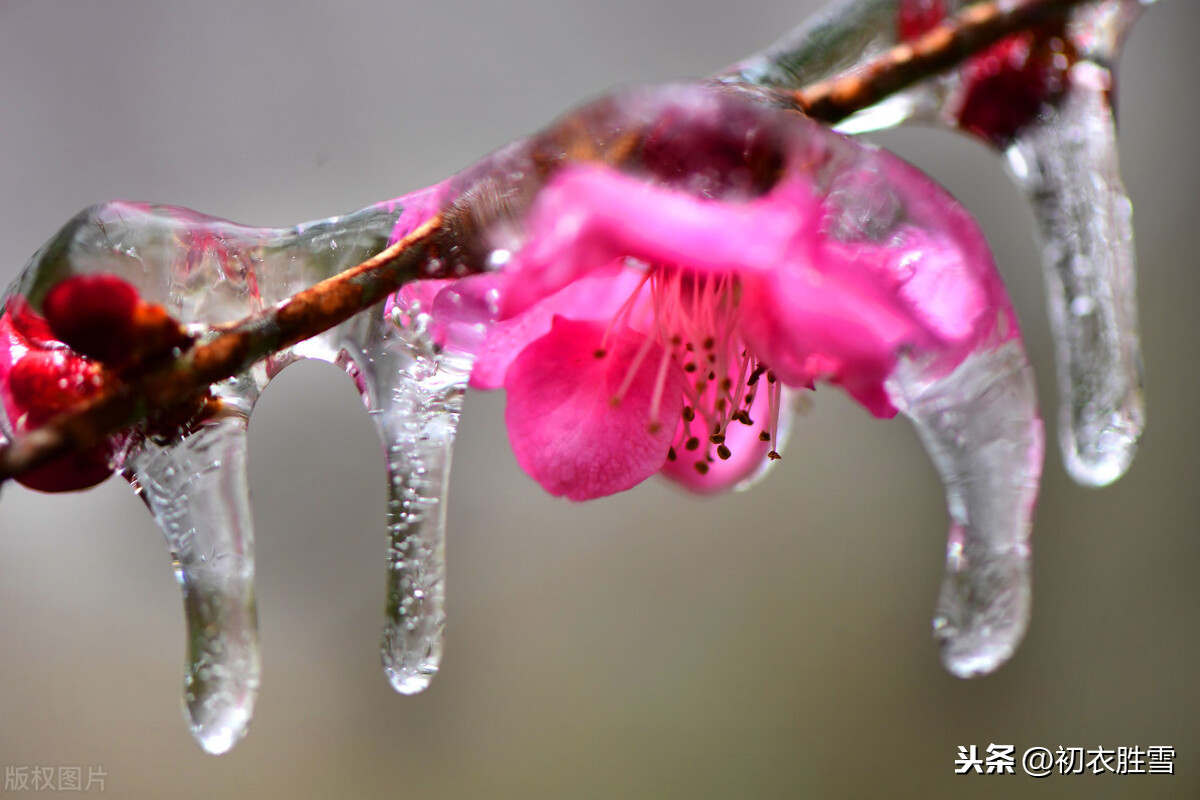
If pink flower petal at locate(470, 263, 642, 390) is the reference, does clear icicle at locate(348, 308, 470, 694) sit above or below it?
below

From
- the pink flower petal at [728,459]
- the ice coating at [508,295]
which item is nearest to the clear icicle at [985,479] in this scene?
the ice coating at [508,295]

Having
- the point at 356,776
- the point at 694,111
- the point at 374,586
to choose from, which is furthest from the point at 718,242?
the point at 356,776

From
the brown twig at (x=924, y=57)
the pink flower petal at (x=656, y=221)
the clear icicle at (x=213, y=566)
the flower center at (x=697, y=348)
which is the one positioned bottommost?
the clear icicle at (x=213, y=566)

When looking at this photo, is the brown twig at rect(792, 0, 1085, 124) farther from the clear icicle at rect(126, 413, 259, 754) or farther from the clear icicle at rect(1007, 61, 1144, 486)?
the clear icicle at rect(126, 413, 259, 754)

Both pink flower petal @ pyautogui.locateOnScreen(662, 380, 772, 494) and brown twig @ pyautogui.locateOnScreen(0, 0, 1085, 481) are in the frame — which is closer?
brown twig @ pyautogui.locateOnScreen(0, 0, 1085, 481)

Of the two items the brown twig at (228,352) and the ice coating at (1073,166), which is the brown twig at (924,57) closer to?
the ice coating at (1073,166)

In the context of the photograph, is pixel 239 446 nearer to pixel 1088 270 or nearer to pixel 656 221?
pixel 656 221

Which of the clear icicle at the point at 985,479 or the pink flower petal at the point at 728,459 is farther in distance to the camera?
the pink flower petal at the point at 728,459

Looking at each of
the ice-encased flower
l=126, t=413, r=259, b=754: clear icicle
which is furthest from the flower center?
l=126, t=413, r=259, b=754: clear icicle

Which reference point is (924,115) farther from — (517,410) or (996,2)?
(517,410)
